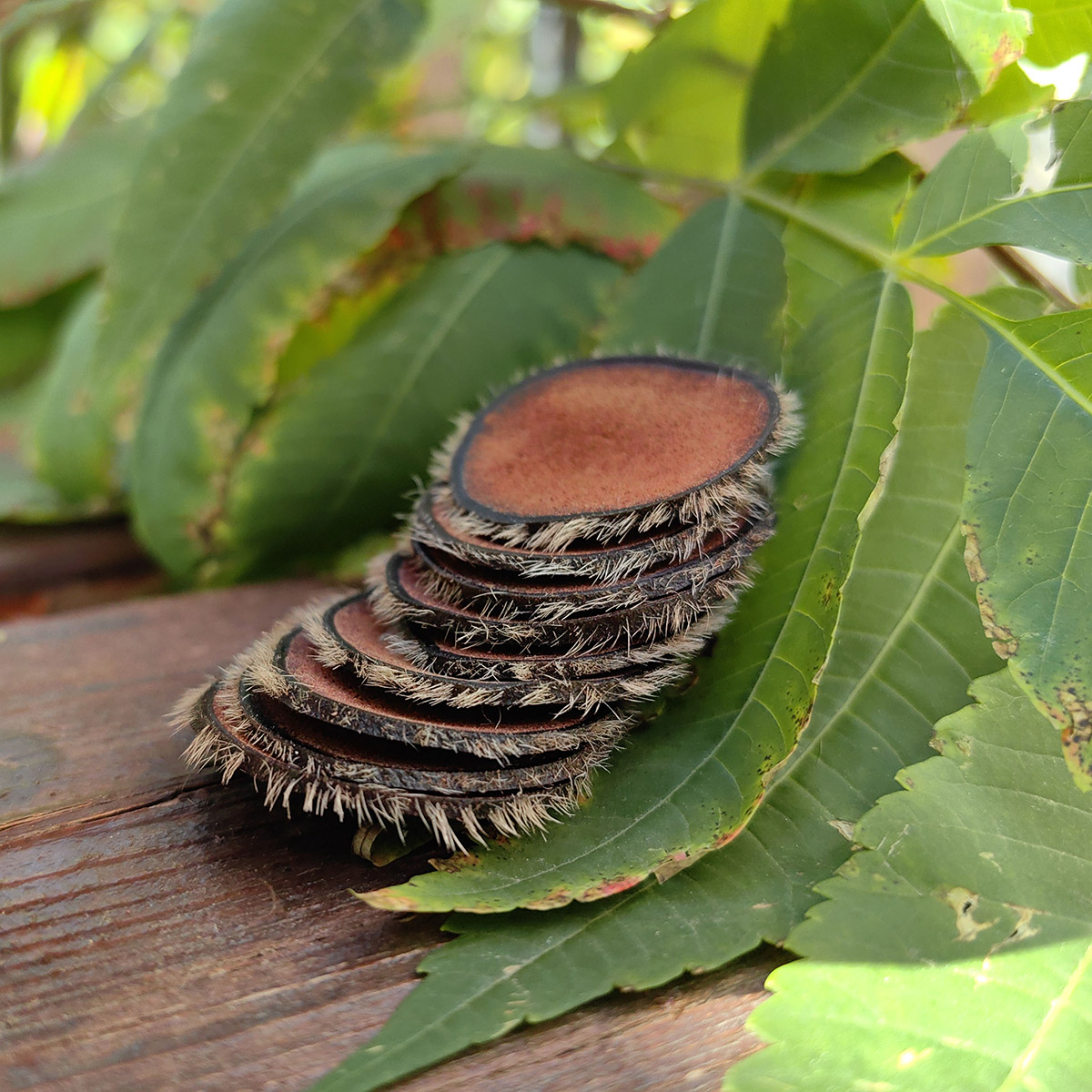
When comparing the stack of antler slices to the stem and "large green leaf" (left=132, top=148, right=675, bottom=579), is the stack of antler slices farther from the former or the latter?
the stem

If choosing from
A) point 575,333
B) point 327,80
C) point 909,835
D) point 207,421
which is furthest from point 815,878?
point 327,80

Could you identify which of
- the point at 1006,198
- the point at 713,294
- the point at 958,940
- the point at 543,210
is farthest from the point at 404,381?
the point at 958,940

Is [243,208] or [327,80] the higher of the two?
[327,80]

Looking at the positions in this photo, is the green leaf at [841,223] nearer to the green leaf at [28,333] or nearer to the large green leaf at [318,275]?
the large green leaf at [318,275]

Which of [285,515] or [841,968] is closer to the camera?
[841,968]

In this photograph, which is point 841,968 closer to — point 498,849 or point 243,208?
point 498,849

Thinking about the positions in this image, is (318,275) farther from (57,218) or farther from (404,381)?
(57,218)
